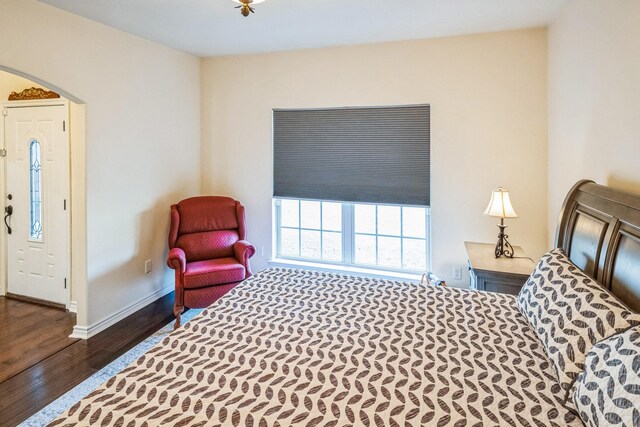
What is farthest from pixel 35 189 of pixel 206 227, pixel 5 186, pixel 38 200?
pixel 206 227

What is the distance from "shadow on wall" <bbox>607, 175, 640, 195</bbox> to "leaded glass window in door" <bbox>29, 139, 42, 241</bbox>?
15.9 feet

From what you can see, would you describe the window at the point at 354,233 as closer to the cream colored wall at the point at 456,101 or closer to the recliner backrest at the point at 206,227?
the cream colored wall at the point at 456,101

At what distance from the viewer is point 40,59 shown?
272 centimetres

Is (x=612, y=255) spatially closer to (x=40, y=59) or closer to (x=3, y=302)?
(x=40, y=59)

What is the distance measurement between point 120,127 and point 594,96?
378 centimetres

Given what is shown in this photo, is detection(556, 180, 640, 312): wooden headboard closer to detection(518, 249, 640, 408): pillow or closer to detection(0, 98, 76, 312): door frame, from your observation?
detection(518, 249, 640, 408): pillow

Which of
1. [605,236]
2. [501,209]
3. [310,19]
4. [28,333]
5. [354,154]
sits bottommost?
[28,333]

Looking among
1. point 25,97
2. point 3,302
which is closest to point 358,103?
point 25,97

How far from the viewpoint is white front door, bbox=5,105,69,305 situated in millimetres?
3674

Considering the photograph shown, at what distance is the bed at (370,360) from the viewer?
117 cm

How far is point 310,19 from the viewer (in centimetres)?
302

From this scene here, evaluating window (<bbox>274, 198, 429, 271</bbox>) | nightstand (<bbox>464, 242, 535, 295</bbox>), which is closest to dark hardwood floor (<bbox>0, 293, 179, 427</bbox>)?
window (<bbox>274, 198, 429, 271</bbox>)

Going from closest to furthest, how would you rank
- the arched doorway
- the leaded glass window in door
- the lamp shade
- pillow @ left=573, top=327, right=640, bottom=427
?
pillow @ left=573, top=327, right=640, bottom=427, the lamp shade, the arched doorway, the leaded glass window in door

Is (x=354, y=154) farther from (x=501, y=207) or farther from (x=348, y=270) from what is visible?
(x=501, y=207)
